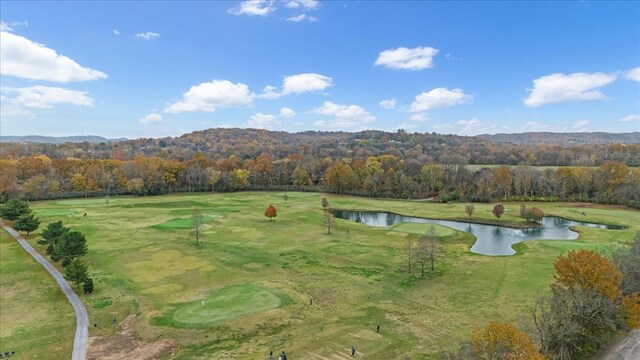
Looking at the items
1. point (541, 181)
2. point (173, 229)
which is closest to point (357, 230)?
point (173, 229)

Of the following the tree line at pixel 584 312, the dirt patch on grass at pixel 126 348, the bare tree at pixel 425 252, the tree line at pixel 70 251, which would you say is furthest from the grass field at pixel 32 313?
the bare tree at pixel 425 252

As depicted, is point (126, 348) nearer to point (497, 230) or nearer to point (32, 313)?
point (32, 313)

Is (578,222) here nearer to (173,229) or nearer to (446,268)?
(446,268)

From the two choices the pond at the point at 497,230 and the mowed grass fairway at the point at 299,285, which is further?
the pond at the point at 497,230

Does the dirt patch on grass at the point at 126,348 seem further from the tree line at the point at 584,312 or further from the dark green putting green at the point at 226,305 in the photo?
the tree line at the point at 584,312

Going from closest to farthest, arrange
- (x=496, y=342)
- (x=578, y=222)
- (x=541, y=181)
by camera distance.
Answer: (x=496, y=342) → (x=578, y=222) → (x=541, y=181)

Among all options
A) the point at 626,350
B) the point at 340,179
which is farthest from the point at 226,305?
the point at 340,179
